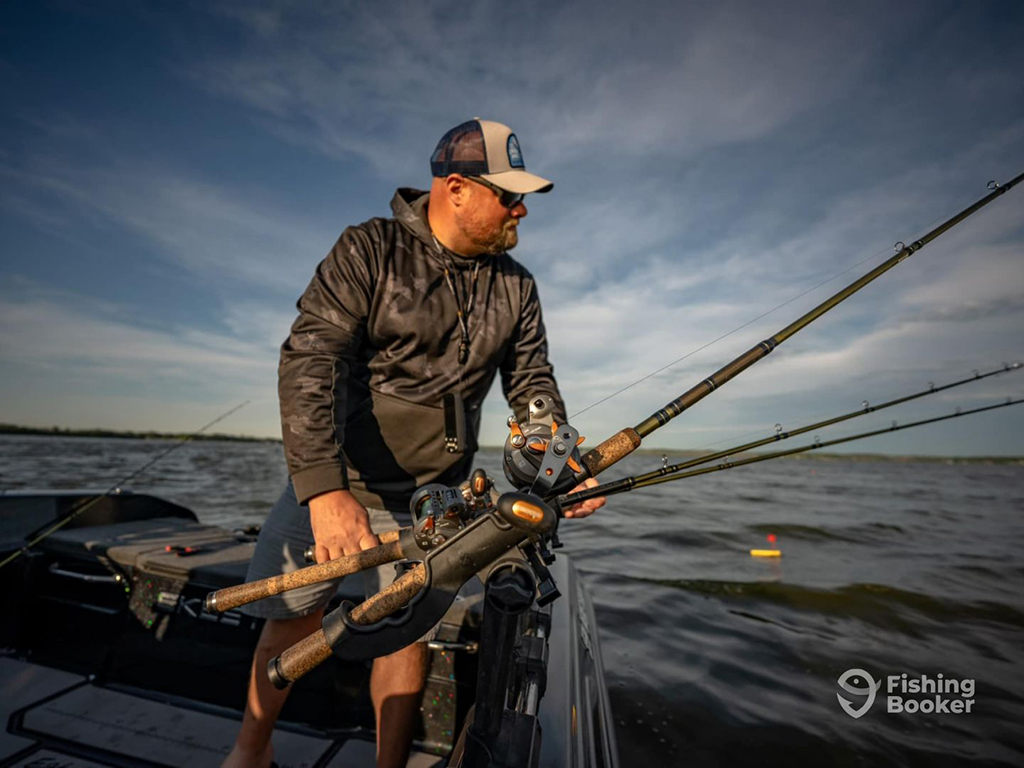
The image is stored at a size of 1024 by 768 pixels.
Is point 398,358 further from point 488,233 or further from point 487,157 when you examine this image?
point 487,157

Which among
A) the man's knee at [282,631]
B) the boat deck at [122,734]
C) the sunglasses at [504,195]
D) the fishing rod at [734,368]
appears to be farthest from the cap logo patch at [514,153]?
the boat deck at [122,734]

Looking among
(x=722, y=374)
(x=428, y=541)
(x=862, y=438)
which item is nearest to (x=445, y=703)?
(x=428, y=541)

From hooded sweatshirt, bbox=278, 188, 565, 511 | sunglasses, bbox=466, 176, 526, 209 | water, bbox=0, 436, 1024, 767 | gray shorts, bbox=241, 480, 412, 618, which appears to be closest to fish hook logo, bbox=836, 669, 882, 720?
water, bbox=0, 436, 1024, 767

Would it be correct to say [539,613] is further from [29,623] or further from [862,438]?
[29,623]

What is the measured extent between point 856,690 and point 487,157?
5395mm

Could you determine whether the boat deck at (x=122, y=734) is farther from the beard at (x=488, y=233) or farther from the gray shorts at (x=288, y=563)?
the beard at (x=488, y=233)

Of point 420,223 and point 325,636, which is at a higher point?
point 420,223

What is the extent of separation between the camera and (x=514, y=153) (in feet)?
7.86

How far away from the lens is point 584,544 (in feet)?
32.3

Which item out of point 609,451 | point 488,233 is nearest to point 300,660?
point 609,451

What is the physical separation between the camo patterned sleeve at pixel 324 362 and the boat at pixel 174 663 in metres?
0.99

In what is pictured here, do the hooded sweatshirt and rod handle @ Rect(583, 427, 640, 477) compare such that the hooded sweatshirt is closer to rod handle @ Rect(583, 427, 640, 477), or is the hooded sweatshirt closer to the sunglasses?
the sunglasses

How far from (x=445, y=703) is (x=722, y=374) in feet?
7.94

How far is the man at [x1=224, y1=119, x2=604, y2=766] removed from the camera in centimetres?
219
